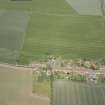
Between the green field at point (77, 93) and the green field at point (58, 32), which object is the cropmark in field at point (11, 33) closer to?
the green field at point (58, 32)

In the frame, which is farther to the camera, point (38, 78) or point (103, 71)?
point (103, 71)

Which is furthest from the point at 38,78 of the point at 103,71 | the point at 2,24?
the point at 2,24

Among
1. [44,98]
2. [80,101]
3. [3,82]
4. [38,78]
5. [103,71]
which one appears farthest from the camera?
[103,71]

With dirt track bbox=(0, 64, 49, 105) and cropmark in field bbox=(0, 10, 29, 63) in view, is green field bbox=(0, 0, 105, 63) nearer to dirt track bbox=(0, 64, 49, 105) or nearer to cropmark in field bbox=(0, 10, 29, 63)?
cropmark in field bbox=(0, 10, 29, 63)

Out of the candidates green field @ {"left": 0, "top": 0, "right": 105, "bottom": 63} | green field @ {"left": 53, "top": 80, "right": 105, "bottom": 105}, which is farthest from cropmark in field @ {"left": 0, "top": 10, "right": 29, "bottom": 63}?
green field @ {"left": 53, "top": 80, "right": 105, "bottom": 105}

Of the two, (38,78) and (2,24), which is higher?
(2,24)

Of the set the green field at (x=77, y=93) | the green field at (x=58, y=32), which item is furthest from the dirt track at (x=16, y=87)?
the green field at (x=58, y=32)

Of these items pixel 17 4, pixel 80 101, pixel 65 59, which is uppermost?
pixel 17 4

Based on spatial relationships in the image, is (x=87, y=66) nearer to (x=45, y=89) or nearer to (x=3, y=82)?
(x=45, y=89)
